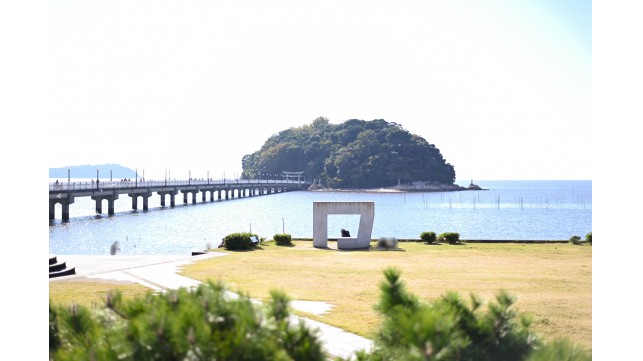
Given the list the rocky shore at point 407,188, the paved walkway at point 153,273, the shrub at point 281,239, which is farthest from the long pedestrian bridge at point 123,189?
the paved walkway at point 153,273

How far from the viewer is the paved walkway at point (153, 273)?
318 inches

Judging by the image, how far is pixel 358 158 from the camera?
392 ft

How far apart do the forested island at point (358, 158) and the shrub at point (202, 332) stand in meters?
114

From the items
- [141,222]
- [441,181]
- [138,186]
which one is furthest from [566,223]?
[441,181]

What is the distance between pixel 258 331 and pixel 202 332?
0.25 m

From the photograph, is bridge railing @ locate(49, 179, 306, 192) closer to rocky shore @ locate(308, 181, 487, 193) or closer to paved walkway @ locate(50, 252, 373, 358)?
rocky shore @ locate(308, 181, 487, 193)

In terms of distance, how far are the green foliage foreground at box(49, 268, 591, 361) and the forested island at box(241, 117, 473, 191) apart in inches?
4477

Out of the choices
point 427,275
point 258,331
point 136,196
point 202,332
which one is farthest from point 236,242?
point 136,196

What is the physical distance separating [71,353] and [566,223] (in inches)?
2475

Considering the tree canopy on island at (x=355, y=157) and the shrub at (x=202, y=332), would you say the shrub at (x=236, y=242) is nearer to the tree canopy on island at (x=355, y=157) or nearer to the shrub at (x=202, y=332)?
the shrub at (x=202, y=332)

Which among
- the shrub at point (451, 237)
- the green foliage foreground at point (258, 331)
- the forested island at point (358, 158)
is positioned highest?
→ the forested island at point (358, 158)

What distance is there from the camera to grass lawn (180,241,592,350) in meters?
9.69

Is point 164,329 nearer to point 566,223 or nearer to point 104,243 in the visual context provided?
point 104,243
